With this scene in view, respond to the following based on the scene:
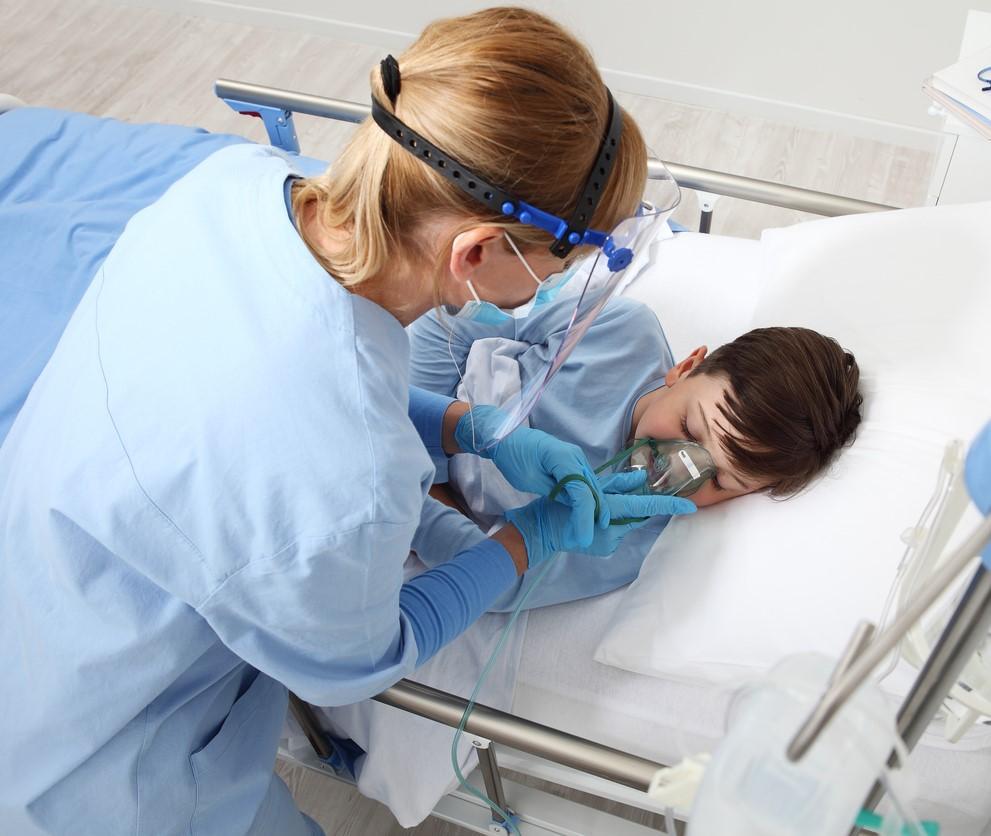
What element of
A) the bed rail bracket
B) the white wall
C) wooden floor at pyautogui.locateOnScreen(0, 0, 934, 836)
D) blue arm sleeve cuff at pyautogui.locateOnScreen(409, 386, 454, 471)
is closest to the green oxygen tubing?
blue arm sleeve cuff at pyautogui.locateOnScreen(409, 386, 454, 471)

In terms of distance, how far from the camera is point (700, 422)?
59.2 inches

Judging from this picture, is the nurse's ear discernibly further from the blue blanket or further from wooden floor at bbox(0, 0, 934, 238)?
wooden floor at bbox(0, 0, 934, 238)

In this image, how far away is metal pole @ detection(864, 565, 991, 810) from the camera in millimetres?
585

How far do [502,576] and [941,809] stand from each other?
0.68 meters

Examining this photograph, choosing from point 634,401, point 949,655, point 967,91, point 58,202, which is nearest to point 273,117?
point 58,202

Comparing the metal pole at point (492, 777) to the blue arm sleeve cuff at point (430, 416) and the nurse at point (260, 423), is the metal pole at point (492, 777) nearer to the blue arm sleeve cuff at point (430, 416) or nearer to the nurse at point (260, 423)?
the nurse at point (260, 423)

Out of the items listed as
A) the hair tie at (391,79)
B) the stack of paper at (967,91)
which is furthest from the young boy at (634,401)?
the stack of paper at (967,91)

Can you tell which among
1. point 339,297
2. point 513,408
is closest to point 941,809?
point 513,408

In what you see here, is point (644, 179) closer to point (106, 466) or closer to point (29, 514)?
point (106, 466)

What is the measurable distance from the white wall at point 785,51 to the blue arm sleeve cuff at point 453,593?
6.11ft

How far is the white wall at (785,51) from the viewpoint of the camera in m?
2.73

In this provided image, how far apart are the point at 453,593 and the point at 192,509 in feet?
1.33

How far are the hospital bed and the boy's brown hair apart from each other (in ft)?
1.04

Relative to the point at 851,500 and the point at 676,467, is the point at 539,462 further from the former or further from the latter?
the point at 851,500
